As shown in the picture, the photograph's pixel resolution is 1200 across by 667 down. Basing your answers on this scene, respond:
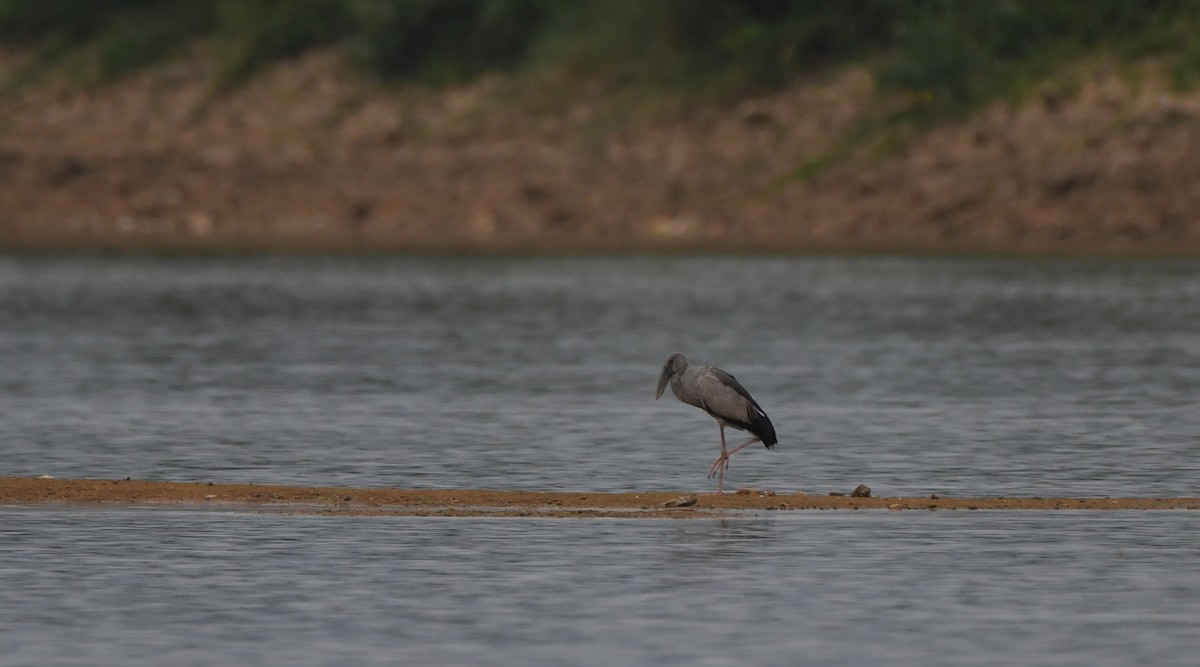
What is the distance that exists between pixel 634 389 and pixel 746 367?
3346mm

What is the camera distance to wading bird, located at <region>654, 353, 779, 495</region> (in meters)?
17.5

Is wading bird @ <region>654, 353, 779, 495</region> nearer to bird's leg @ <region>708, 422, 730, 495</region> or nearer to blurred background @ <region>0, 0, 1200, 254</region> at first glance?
bird's leg @ <region>708, 422, 730, 495</region>

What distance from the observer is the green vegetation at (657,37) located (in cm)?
6309

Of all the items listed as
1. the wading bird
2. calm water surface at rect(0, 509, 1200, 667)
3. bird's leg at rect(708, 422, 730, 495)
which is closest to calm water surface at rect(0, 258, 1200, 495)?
bird's leg at rect(708, 422, 730, 495)

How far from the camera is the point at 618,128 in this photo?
69.0 meters

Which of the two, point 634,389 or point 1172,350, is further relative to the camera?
point 1172,350

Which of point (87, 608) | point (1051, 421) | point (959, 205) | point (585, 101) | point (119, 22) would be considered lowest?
point (87, 608)

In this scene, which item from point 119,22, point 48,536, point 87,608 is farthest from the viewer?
point 119,22

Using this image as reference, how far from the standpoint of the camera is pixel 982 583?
14141 millimetres

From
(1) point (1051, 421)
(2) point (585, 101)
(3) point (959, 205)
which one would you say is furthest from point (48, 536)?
(2) point (585, 101)

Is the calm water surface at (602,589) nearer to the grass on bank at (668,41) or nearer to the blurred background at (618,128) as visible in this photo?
the blurred background at (618,128)

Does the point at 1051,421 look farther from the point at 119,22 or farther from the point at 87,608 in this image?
the point at 119,22

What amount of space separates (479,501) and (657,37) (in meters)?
55.0

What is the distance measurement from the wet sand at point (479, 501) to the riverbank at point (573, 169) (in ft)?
134
